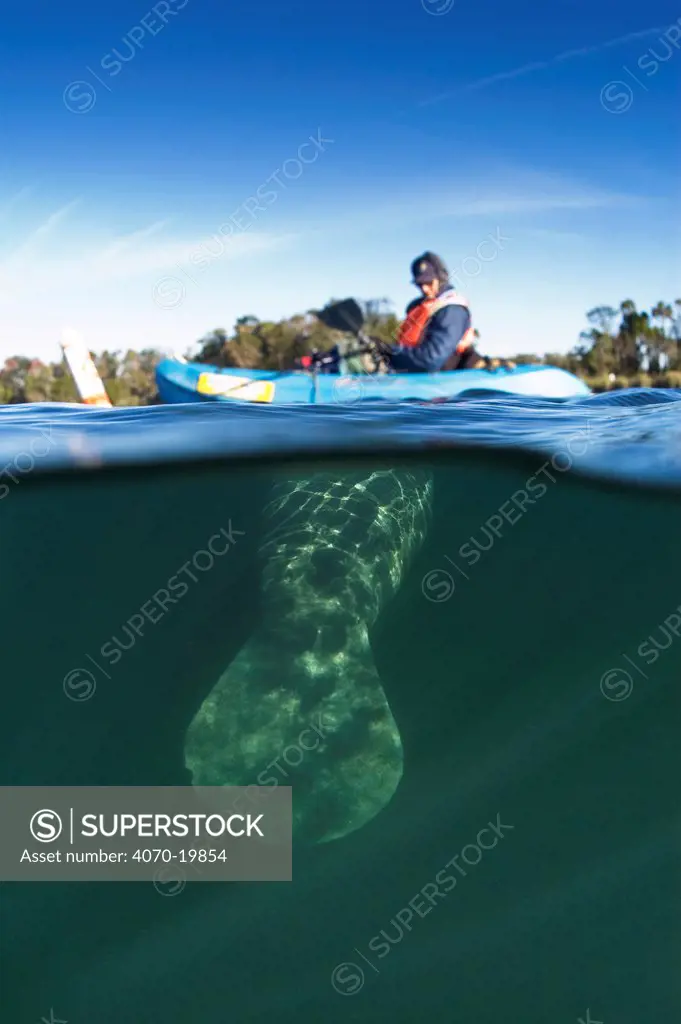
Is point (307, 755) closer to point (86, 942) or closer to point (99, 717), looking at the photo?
point (86, 942)

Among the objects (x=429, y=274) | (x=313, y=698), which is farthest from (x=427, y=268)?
(x=313, y=698)

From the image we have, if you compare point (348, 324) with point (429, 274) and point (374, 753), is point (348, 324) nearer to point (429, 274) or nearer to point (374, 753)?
point (429, 274)

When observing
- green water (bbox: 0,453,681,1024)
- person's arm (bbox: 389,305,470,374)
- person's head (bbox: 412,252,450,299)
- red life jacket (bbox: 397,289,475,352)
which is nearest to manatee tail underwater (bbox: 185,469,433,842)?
green water (bbox: 0,453,681,1024)

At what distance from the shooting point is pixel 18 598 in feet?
22.0

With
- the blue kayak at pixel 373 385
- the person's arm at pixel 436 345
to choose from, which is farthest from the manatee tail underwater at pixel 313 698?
the person's arm at pixel 436 345

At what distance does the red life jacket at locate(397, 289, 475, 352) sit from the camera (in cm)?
1084

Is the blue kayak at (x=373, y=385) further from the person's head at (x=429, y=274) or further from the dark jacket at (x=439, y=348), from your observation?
the person's head at (x=429, y=274)

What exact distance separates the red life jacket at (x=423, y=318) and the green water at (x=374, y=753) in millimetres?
4100

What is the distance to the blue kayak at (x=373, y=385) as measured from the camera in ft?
32.2

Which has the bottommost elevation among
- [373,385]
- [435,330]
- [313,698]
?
[313,698]

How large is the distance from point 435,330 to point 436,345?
24 centimetres

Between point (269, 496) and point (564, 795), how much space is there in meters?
3.94

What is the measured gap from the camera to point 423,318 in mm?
11039

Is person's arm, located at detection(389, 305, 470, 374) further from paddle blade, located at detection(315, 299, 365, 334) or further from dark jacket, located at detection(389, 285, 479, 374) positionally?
paddle blade, located at detection(315, 299, 365, 334)
